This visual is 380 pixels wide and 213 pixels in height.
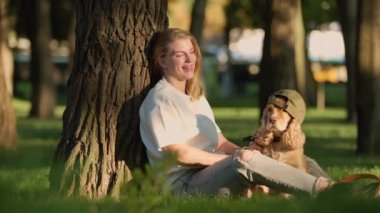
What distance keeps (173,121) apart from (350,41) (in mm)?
22343

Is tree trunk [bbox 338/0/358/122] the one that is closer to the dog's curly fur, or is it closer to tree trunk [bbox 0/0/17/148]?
tree trunk [bbox 0/0/17/148]

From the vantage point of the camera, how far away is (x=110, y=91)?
8398mm

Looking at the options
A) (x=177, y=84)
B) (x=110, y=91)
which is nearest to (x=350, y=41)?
(x=110, y=91)

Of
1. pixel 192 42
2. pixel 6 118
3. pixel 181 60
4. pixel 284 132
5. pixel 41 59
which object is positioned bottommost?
pixel 41 59

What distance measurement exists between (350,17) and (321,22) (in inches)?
1034

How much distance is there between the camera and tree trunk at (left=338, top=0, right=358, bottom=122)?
95.5 feet

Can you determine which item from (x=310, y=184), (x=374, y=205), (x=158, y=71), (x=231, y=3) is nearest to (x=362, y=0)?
(x=158, y=71)

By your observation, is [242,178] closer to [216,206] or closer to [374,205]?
[216,206]

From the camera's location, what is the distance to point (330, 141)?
21.0 meters

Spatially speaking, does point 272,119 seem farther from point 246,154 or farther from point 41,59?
point 41,59

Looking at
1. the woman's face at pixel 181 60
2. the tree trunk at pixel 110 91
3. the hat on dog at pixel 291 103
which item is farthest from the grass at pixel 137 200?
the woman's face at pixel 181 60

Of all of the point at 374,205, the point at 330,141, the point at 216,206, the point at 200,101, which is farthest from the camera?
the point at 330,141

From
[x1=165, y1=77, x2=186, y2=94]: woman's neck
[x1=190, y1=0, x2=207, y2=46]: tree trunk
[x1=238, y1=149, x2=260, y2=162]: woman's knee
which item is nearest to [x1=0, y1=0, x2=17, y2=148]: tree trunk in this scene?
[x1=165, y1=77, x2=186, y2=94]: woman's neck

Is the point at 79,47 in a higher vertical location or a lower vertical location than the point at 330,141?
higher
